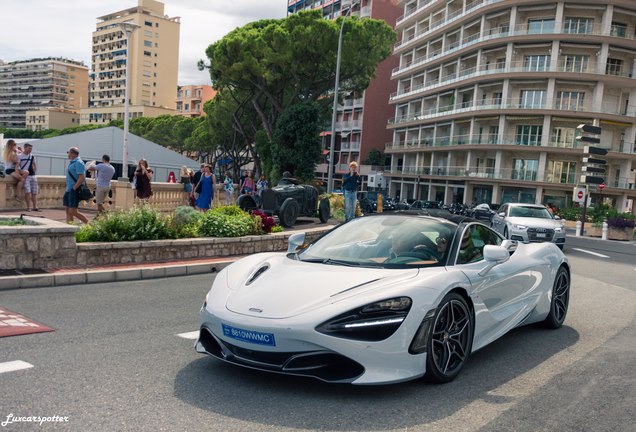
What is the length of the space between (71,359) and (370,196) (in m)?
34.1

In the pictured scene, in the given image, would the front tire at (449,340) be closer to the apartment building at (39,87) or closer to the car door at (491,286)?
the car door at (491,286)

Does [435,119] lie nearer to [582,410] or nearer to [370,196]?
[370,196]

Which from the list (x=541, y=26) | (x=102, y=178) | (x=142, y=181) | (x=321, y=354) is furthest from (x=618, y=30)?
(x=321, y=354)

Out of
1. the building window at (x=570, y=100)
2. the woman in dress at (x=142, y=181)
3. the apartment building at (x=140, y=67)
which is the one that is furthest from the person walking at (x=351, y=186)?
the apartment building at (x=140, y=67)

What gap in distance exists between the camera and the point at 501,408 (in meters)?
3.76

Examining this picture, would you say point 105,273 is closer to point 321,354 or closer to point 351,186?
point 321,354

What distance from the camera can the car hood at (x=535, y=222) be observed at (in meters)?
16.6

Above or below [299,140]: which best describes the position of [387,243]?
below

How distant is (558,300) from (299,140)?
32.4m

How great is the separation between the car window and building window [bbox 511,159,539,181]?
48420 millimetres

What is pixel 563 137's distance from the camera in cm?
4969

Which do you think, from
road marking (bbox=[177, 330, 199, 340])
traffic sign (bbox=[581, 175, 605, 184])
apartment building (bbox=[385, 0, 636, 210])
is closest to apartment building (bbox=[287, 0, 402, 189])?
apartment building (bbox=[385, 0, 636, 210])

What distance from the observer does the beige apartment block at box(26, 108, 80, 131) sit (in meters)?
145

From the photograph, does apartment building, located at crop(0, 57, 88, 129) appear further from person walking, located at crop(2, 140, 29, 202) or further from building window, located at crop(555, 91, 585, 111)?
person walking, located at crop(2, 140, 29, 202)
